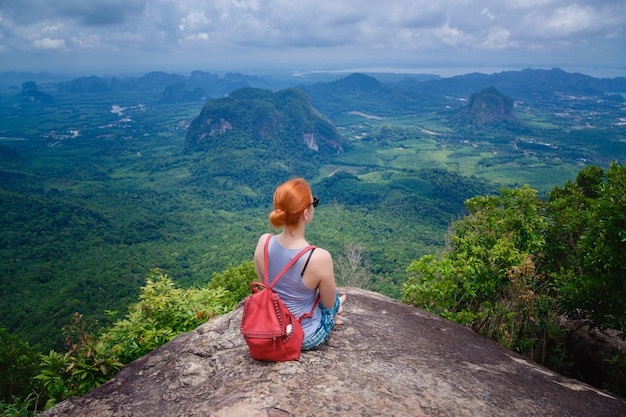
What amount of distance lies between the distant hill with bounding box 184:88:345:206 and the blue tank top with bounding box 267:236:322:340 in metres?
89.4

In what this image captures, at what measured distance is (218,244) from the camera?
48.8 metres

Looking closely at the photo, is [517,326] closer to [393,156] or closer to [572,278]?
[572,278]

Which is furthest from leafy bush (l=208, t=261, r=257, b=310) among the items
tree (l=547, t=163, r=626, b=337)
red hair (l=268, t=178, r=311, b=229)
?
red hair (l=268, t=178, r=311, b=229)

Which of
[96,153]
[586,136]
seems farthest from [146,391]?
[586,136]

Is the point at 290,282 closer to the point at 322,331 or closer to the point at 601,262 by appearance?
the point at 322,331

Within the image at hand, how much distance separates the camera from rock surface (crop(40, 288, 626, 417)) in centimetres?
281

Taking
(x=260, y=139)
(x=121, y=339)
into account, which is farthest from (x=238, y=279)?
(x=260, y=139)

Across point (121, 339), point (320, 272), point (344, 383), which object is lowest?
point (121, 339)

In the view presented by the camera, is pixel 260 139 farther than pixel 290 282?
Yes

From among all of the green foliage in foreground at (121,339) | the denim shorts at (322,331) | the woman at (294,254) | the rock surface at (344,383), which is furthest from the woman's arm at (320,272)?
the green foliage in foreground at (121,339)

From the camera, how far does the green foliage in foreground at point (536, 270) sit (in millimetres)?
4742

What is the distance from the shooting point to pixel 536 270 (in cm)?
677

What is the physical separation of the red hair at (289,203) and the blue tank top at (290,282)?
0.26 m

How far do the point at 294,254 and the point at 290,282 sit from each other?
0.26 meters
